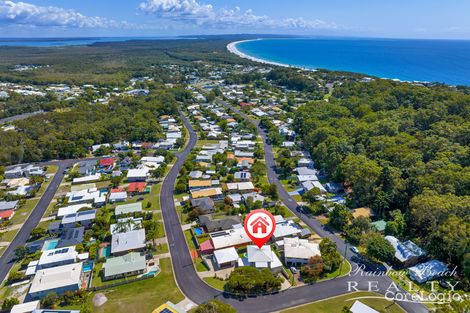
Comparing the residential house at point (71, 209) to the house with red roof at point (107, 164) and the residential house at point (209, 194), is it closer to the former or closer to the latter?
the house with red roof at point (107, 164)

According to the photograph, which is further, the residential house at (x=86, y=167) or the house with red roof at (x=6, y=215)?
the residential house at (x=86, y=167)

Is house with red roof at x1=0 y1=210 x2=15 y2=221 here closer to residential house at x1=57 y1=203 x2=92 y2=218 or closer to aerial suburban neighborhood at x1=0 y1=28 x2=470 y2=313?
aerial suburban neighborhood at x1=0 y1=28 x2=470 y2=313

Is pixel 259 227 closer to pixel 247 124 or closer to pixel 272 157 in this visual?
pixel 272 157

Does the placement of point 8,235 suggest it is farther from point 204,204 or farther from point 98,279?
point 204,204

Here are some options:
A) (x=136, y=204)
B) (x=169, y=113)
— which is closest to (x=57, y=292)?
(x=136, y=204)

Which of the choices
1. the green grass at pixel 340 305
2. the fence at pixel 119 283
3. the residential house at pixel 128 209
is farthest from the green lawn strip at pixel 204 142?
the green grass at pixel 340 305

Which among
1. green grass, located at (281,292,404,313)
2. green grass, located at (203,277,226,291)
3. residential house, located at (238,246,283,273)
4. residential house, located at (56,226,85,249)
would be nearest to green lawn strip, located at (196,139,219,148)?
residential house, located at (56,226,85,249)
